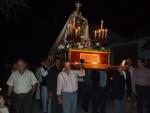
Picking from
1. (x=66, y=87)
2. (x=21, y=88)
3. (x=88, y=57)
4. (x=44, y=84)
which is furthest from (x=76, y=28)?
(x=21, y=88)

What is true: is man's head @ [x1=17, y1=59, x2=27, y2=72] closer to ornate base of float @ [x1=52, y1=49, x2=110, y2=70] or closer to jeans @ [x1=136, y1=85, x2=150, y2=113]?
jeans @ [x1=136, y1=85, x2=150, y2=113]

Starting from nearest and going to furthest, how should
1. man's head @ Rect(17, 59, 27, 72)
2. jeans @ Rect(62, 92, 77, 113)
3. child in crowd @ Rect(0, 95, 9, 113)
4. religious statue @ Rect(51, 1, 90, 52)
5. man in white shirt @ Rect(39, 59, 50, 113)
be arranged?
child in crowd @ Rect(0, 95, 9, 113) → man's head @ Rect(17, 59, 27, 72) → jeans @ Rect(62, 92, 77, 113) → man in white shirt @ Rect(39, 59, 50, 113) → religious statue @ Rect(51, 1, 90, 52)

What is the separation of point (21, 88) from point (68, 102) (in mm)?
1302

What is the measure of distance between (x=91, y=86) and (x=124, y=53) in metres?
15.4

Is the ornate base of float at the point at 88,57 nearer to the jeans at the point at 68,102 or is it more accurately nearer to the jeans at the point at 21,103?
the jeans at the point at 68,102

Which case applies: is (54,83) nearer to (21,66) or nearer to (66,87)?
(66,87)

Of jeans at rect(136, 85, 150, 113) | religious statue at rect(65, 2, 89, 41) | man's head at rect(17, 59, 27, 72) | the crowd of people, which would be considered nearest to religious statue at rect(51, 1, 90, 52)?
religious statue at rect(65, 2, 89, 41)

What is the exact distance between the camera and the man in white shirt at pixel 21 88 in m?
Result: 12.5

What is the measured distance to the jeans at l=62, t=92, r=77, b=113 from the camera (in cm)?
1275

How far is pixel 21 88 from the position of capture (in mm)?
12469

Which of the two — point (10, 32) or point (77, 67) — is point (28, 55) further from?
point (77, 67)

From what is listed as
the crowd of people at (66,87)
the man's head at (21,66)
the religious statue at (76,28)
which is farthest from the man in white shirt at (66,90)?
the religious statue at (76,28)

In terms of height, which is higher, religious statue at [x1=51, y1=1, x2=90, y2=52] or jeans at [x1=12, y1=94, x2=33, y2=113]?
religious statue at [x1=51, y1=1, x2=90, y2=52]

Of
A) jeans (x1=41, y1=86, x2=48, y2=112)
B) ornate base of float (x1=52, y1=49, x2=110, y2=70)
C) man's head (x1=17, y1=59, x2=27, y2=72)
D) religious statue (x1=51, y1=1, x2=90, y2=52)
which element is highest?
religious statue (x1=51, y1=1, x2=90, y2=52)
